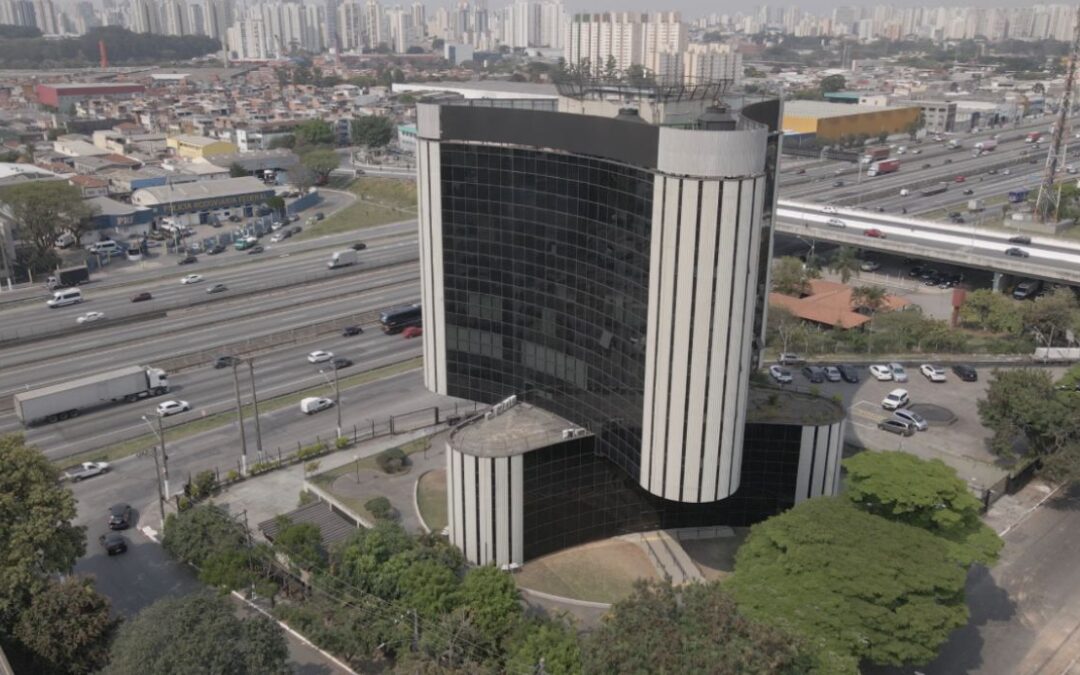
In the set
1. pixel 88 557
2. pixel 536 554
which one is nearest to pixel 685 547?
pixel 536 554

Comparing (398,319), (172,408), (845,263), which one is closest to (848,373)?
(845,263)

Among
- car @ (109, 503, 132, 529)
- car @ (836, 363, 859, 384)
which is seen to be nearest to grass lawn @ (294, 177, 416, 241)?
car @ (109, 503, 132, 529)

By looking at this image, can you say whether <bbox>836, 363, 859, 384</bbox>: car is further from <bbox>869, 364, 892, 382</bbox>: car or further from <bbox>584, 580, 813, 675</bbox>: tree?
<bbox>584, 580, 813, 675</bbox>: tree

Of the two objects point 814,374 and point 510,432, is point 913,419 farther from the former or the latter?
point 510,432

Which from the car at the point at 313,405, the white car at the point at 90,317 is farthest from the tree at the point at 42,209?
the car at the point at 313,405

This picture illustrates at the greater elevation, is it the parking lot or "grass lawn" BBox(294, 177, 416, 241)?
"grass lawn" BBox(294, 177, 416, 241)
